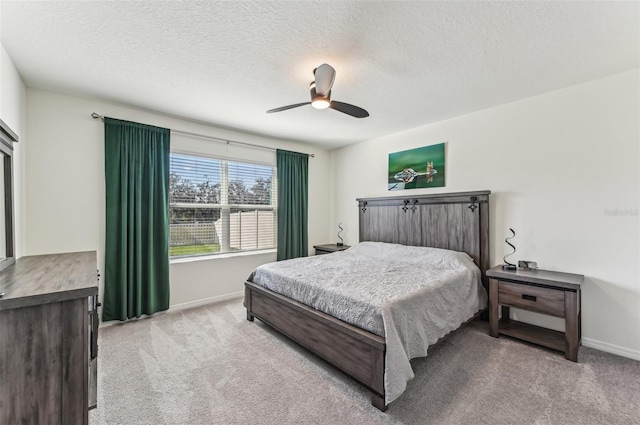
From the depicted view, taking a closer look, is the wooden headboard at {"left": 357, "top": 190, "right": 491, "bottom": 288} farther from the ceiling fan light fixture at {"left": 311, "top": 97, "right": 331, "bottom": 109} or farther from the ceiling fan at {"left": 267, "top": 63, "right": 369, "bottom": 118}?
the ceiling fan light fixture at {"left": 311, "top": 97, "right": 331, "bottom": 109}

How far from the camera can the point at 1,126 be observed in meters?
1.68

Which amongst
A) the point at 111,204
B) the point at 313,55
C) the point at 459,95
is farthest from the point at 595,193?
the point at 111,204

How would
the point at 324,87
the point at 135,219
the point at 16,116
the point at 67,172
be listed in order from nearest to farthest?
the point at 324,87 → the point at 16,116 → the point at 67,172 → the point at 135,219

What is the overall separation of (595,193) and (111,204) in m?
5.03

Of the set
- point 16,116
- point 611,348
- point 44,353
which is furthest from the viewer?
point 611,348

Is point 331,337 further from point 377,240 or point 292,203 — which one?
point 292,203

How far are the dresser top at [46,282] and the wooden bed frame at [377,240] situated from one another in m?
1.55

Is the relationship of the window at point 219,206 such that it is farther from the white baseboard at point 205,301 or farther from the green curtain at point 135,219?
the white baseboard at point 205,301

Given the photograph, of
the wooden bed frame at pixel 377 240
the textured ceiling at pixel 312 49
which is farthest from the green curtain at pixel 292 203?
the textured ceiling at pixel 312 49

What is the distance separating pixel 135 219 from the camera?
311cm

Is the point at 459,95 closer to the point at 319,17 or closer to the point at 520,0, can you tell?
the point at 520,0

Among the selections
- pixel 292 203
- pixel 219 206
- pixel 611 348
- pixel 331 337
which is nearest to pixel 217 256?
pixel 219 206

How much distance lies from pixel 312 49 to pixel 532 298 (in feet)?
9.68

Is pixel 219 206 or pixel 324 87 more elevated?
pixel 324 87
